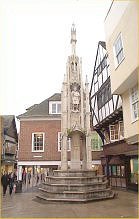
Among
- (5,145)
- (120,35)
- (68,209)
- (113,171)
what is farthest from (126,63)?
(5,145)

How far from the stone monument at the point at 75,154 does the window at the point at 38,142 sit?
9180 millimetres

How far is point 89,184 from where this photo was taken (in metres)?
13.3

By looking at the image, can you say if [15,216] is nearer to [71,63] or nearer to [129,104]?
[129,104]

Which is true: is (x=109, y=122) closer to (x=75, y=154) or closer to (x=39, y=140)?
(x=75, y=154)

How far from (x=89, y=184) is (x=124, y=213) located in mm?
4023

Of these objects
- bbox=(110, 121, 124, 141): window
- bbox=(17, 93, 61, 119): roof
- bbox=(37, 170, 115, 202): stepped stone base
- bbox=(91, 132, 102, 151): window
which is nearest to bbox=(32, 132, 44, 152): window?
bbox=(17, 93, 61, 119): roof

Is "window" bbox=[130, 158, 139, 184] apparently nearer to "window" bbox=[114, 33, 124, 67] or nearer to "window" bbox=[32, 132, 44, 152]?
"window" bbox=[114, 33, 124, 67]

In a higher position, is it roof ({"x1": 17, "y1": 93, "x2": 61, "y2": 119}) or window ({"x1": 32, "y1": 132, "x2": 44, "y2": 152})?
roof ({"x1": 17, "y1": 93, "x2": 61, "y2": 119})

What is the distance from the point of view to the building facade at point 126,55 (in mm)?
9789

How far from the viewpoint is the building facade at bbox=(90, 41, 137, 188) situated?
18.5m

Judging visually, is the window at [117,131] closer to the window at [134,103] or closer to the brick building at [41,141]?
the brick building at [41,141]

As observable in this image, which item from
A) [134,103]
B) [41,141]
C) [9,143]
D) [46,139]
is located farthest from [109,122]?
[9,143]

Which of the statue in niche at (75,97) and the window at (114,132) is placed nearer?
the statue in niche at (75,97)

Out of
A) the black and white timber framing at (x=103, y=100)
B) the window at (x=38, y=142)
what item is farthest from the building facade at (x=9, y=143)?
the black and white timber framing at (x=103, y=100)
